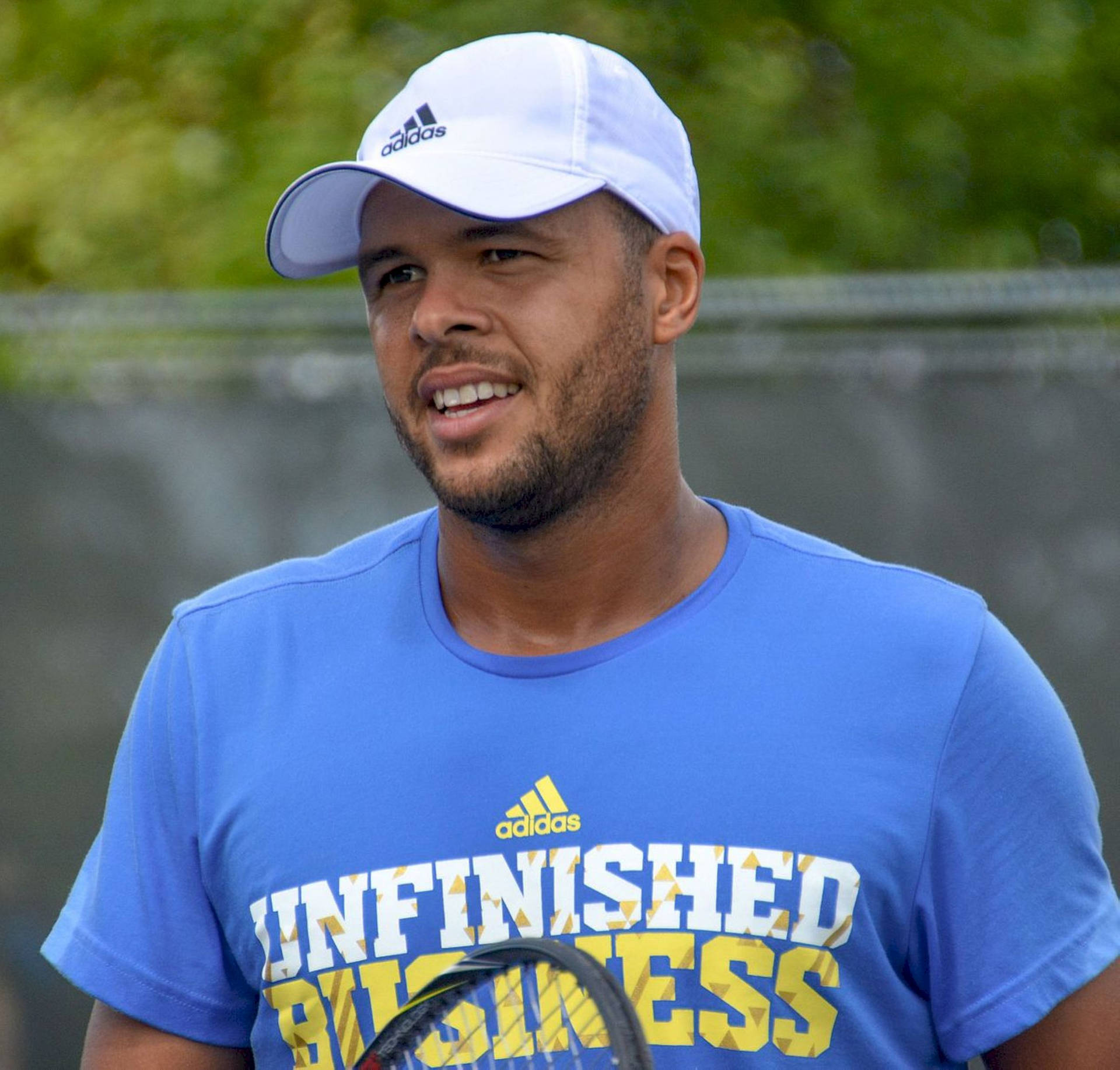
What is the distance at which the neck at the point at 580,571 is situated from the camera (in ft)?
7.89

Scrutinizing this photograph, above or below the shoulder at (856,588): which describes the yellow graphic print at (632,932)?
below

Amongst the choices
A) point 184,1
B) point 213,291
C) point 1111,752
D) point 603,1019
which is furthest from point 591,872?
point 184,1

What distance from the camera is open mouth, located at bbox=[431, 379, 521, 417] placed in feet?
7.63

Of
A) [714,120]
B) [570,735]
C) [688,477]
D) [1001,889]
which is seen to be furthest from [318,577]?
[714,120]

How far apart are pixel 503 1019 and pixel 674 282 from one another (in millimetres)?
1027

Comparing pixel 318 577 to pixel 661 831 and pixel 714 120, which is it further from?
pixel 714 120

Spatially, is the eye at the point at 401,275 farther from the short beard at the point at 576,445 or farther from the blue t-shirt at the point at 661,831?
the blue t-shirt at the point at 661,831

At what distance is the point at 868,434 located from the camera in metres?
4.98

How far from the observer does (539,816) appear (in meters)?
2.22

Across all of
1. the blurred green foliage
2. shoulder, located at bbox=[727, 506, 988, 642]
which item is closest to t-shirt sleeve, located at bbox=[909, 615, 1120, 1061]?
shoulder, located at bbox=[727, 506, 988, 642]

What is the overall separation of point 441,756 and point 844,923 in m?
0.53

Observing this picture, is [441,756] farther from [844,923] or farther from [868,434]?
[868,434]

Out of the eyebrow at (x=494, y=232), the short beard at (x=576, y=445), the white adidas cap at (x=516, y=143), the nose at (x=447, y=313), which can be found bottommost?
the short beard at (x=576, y=445)

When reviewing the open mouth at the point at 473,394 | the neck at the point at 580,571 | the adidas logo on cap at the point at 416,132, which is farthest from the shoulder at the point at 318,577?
the adidas logo on cap at the point at 416,132
